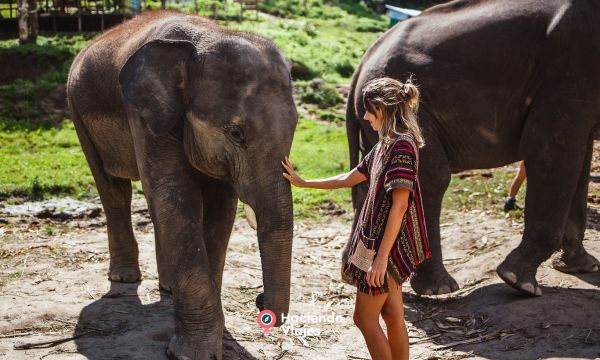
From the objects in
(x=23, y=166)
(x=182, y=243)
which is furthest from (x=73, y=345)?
(x=23, y=166)

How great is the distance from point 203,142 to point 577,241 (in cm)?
346

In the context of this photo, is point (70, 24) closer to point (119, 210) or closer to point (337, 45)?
point (337, 45)

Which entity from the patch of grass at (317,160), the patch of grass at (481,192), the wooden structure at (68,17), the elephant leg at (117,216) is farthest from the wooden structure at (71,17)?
the elephant leg at (117,216)

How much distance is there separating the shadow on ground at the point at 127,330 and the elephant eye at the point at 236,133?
4.08 ft

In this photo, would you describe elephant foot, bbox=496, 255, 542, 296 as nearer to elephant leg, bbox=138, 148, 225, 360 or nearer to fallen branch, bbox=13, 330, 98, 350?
elephant leg, bbox=138, 148, 225, 360

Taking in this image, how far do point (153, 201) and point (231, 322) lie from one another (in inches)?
46.3

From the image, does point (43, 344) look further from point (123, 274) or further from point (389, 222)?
point (389, 222)

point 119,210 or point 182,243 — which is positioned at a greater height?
point 182,243

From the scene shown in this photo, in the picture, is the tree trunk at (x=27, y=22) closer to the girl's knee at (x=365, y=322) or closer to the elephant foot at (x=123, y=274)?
the elephant foot at (x=123, y=274)

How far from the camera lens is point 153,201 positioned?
15.2ft

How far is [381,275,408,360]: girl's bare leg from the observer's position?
4199mm

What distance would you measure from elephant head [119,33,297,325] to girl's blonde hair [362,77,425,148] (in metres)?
0.59

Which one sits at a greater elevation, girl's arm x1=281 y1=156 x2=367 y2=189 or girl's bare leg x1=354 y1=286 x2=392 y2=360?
girl's arm x1=281 y1=156 x2=367 y2=189

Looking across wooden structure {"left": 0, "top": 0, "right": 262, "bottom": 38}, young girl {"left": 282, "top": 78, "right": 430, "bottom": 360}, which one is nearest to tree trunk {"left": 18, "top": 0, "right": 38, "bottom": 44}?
wooden structure {"left": 0, "top": 0, "right": 262, "bottom": 38}
